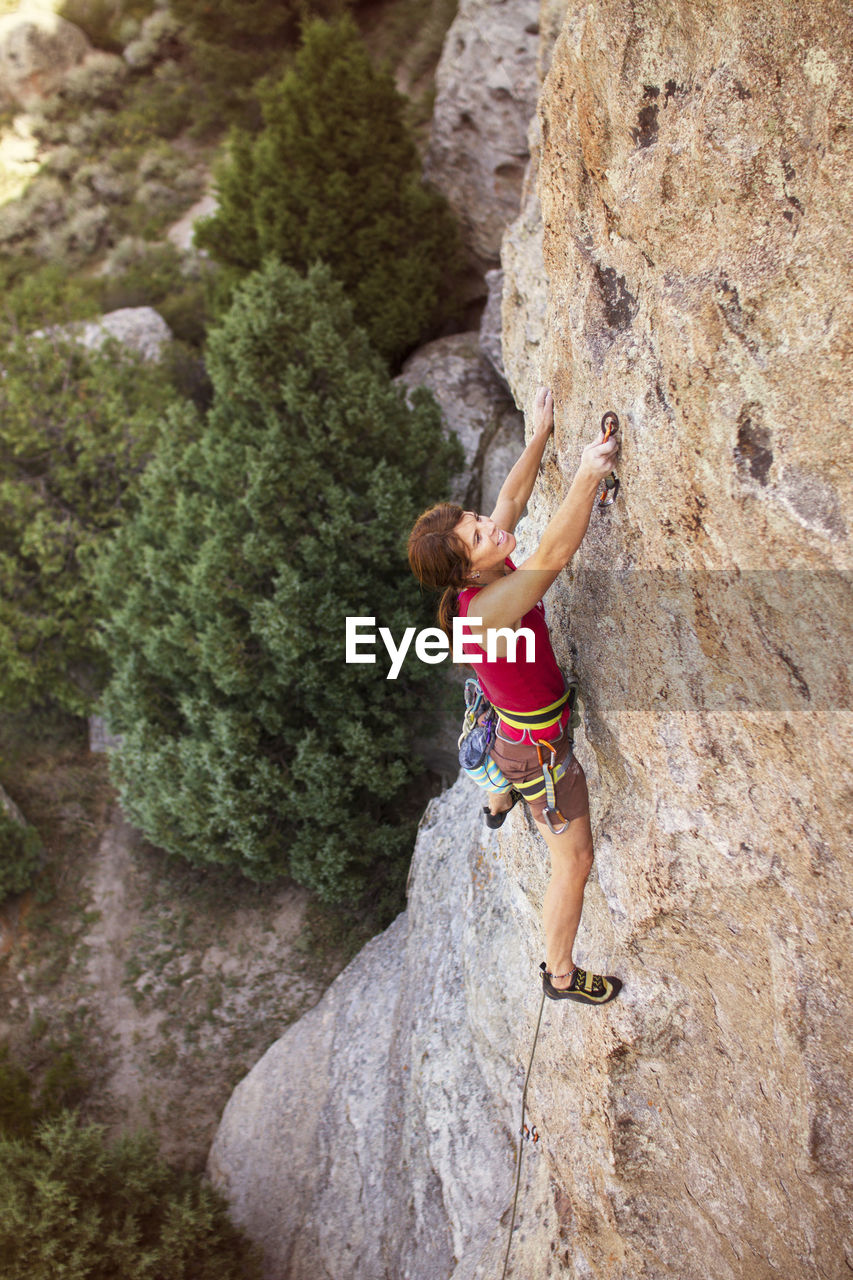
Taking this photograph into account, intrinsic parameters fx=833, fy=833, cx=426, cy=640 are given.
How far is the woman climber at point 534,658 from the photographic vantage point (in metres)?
3.95

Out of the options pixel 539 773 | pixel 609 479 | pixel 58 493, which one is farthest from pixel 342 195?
pixel 539 773

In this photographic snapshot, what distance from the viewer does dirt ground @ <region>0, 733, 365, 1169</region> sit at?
463 inches

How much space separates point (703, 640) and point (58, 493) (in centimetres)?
1479

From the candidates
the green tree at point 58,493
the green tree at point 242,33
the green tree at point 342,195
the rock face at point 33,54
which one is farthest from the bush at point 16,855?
the rock face at point 33,54

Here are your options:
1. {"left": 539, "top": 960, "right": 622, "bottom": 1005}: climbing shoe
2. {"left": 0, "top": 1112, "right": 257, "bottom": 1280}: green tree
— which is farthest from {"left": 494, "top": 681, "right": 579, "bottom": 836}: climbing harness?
{"left": 0, "top": 1112, "right": 257, "bottom": 1280}: green tree

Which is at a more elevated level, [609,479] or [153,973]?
[609,479]

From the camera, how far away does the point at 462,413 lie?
14961mm

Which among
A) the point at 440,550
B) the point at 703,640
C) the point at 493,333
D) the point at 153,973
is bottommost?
the point at 153,973

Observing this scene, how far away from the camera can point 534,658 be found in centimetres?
446

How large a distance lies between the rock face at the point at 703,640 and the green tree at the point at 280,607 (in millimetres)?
5530

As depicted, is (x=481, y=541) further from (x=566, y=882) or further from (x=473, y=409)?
(x=473, y=409)

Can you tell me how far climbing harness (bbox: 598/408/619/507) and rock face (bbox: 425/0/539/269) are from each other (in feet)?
48.1

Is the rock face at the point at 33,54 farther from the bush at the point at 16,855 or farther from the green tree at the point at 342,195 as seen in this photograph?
the bush at the point at 16,855

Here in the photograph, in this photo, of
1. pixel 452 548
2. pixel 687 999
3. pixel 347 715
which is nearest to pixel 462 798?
pixel 347 715
